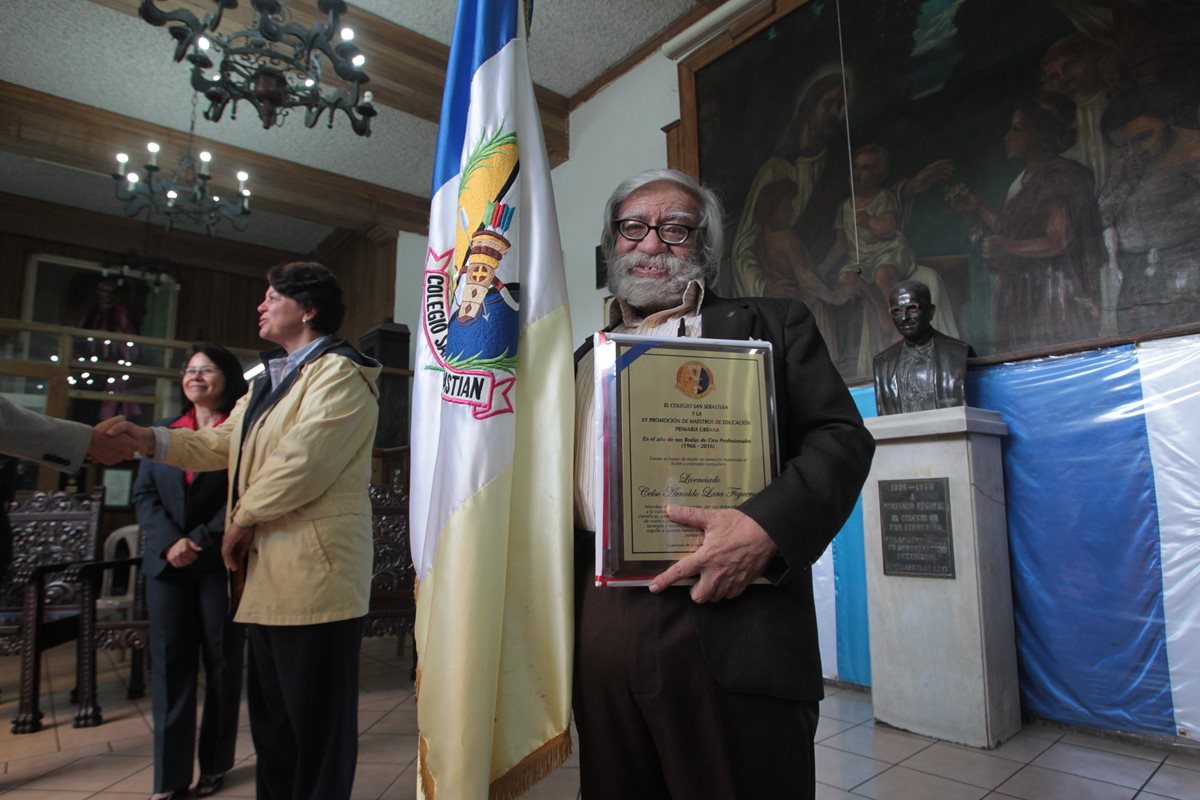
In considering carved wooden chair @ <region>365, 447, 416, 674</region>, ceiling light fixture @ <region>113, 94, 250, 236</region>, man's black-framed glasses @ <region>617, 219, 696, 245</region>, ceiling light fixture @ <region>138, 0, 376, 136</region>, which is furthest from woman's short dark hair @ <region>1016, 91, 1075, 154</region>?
ceiling light fixture @ <region>113, 94, 250, 236</region>

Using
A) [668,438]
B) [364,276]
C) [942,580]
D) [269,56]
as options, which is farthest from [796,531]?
[364,276]

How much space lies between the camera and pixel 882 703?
3.08m

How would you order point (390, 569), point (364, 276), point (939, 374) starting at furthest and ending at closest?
point (364, 276), point (390, 569), point (939, 374)

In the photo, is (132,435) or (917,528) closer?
(132,435)

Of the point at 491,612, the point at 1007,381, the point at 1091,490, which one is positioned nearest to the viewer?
the point at 491,612

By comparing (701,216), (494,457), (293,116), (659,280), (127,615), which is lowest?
(127,615)

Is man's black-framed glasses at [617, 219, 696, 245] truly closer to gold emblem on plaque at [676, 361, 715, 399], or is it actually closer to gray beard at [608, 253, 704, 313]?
gray beard at [608, 253, 704, 313]

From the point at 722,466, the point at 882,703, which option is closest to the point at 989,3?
the point at 882,703

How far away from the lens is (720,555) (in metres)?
0.92

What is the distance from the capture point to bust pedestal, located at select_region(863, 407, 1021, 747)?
2830 mm

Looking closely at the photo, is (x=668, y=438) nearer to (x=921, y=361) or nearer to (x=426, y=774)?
(x=426, y=774)

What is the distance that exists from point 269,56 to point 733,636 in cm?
406

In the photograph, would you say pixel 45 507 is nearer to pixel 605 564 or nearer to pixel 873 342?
pixel 605 564

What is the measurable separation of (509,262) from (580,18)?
202 inches
